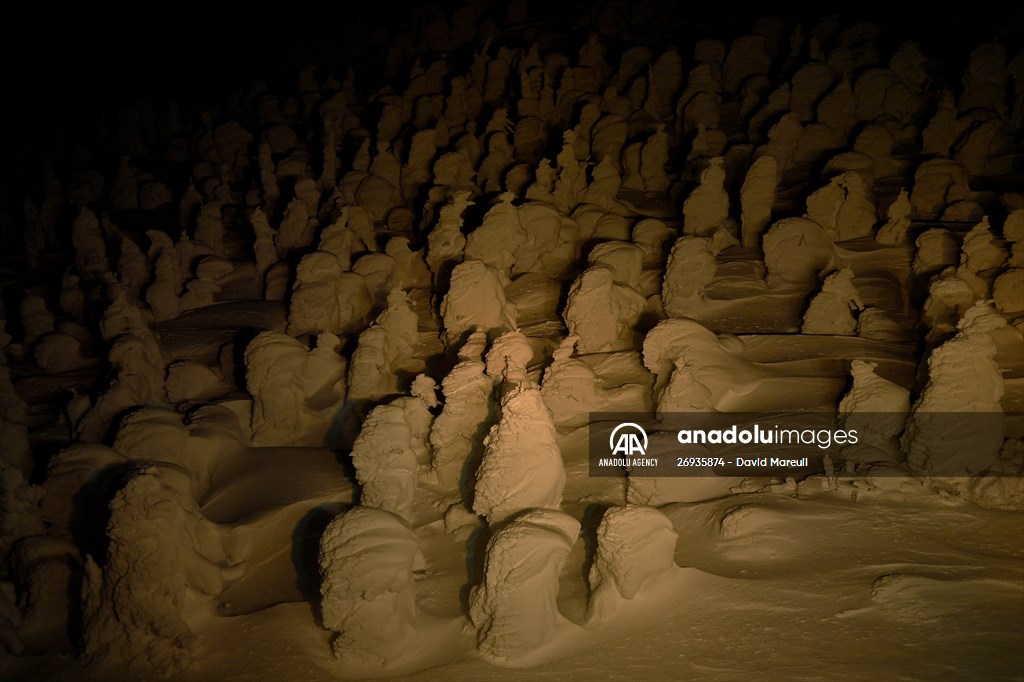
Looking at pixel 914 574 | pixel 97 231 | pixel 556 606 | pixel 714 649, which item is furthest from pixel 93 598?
pixel 97 231

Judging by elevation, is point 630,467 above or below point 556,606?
above

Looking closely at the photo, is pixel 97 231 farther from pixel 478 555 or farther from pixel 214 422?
pixel 478 555

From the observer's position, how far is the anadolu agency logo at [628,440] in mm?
7074

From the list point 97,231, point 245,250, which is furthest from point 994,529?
point 97,231

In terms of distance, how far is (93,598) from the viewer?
6023 millimetres

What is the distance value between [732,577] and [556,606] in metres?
1.36

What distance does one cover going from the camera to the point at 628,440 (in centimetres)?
787

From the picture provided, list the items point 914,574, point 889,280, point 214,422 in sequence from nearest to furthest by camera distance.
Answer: point 914,574, point 214,422, point 889,280

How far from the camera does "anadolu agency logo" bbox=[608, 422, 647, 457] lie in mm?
7074

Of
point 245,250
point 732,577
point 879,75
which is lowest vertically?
point 732,577

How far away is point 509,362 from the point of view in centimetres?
777

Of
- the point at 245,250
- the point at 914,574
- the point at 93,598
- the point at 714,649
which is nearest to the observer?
the point at 714,649

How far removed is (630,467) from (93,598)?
457cm

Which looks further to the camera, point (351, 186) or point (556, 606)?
point (351, 186)
